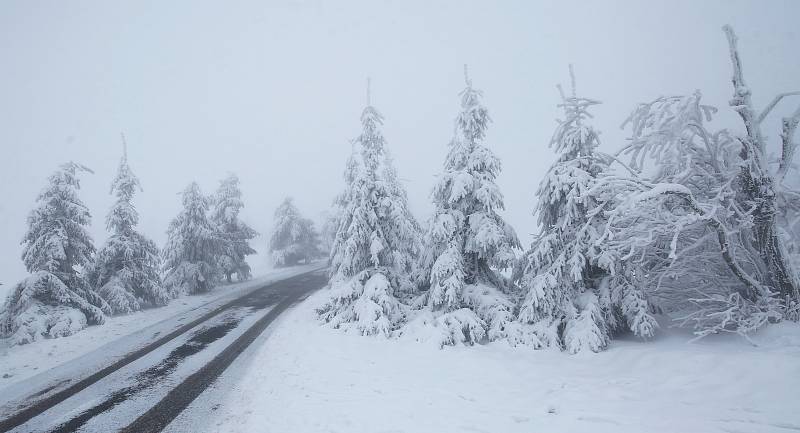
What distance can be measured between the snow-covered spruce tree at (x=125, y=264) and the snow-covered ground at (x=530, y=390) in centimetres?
1121

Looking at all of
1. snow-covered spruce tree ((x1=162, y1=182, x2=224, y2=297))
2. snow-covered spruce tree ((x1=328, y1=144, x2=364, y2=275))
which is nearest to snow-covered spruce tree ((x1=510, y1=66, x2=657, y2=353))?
snow-covered spruce tree ((x1=328, y1=144, x2=364, y2=275))

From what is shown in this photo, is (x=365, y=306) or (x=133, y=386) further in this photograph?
(x=365, y=306)

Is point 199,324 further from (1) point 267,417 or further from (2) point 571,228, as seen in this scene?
(2) point 571,228

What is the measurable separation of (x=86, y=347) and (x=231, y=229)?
52.9ft

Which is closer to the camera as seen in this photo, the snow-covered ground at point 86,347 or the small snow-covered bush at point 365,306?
the snow-covered ground at point 86,347

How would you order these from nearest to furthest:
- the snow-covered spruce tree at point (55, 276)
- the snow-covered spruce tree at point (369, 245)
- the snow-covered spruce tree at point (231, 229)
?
the snow-covered spruce tree at point (55, 276) < the snow-covered spruce tree at point (369, 245) < the snow-covered spruce tree at point (231, 229)

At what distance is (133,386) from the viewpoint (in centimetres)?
840

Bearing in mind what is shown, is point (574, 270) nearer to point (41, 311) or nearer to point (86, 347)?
point (86, 347)

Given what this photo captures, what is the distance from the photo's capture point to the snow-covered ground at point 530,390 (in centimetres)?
579

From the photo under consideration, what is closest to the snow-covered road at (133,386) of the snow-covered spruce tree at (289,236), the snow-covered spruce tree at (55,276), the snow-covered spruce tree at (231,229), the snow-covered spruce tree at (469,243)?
the snow-covered spruce tree at (55,276)

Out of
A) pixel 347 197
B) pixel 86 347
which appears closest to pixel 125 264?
pixel 86 347

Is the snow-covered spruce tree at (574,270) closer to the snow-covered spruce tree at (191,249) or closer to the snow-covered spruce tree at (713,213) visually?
the snow-covered spruce tree at (713,213)

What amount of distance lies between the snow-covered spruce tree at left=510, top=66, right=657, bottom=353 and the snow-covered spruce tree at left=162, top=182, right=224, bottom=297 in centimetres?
2025

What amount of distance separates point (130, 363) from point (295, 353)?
449 centimetres
